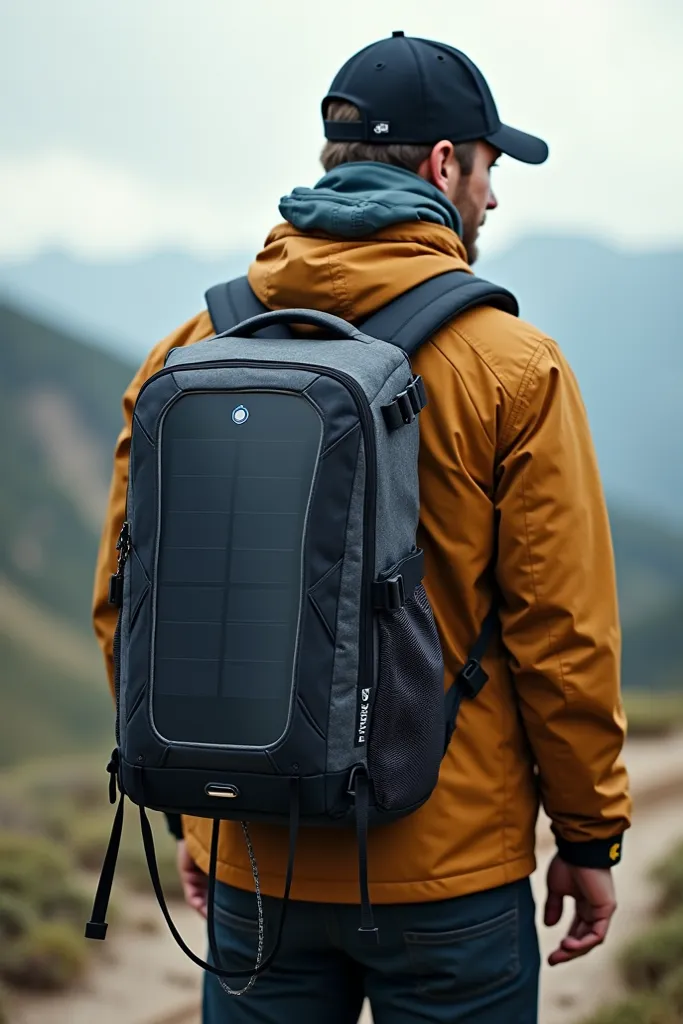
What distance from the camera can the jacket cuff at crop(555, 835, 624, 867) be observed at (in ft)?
5.69

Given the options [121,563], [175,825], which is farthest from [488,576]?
[175,825]

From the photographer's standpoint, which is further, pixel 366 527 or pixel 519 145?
pixel 519 145

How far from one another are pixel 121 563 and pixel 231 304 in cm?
45

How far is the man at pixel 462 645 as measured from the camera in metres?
1.59

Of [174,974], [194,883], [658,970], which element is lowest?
[174,974]

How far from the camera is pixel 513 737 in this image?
170 centimetres

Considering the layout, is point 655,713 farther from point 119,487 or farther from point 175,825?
point 119,487

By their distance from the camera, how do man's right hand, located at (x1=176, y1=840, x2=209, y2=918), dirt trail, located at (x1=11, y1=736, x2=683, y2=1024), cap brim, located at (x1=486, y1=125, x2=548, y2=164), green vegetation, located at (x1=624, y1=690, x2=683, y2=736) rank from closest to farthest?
cap brim, located at (x1=486, y1=125, x2=548, y2=164) → man's right hand, located at (x1=176, y1=840, x2=209, y2=918) → dirt trail, located at (x1=11, y1=736, x2=683, y2=1024) → green vegetation, located at (x1=624, y1=690, x2=683, y2=736)

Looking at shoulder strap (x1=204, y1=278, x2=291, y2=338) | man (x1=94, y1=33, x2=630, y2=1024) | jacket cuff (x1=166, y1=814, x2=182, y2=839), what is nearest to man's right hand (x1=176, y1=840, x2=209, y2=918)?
jacket cuff (x1=166, y1=814, x2=182, y2=839)

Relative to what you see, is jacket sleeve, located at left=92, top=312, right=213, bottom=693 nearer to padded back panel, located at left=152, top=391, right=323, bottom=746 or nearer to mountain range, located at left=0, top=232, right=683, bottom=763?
padded back panel, located at left=152, top=391, right=323, bottom=746

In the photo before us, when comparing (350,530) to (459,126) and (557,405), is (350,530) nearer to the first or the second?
(557,405)

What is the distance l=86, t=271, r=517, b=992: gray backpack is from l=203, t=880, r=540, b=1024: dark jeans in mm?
163

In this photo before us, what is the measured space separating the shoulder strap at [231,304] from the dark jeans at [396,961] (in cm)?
84

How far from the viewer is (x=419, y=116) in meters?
1.74
